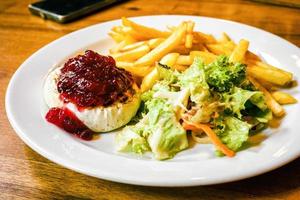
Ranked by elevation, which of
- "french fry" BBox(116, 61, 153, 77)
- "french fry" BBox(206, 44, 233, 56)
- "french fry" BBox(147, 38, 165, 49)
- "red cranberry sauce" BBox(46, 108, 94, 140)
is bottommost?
"red cranberry sauce" BBox(46, 108, 94, 140)

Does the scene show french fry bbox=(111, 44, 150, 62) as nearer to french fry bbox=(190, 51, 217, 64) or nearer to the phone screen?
french fry bbox=(190, 51, 217, 64)

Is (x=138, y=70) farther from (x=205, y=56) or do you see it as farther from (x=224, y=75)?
(x=224, y=75)

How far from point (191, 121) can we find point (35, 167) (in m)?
0.73

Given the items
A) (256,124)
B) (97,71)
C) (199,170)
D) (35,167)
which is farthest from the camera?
(97,71)

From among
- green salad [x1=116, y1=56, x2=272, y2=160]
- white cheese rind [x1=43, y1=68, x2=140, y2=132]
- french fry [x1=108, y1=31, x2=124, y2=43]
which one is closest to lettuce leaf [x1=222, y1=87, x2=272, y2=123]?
green salad [x1=116, y1=56, x2=272, y2=160]

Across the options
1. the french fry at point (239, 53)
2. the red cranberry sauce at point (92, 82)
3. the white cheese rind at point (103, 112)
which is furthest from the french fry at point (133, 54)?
the french fry at point (239, 53)

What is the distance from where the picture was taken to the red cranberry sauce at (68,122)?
1989mm

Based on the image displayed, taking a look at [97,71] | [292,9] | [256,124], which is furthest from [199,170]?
[292,9]

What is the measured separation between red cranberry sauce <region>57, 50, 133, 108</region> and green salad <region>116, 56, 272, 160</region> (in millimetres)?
186

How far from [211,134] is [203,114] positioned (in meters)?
0.11

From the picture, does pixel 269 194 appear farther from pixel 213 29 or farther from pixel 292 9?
pixel 292 9

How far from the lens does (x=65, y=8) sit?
3.50 metres

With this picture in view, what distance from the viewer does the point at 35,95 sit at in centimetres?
222

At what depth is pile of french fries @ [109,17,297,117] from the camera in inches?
86.8
